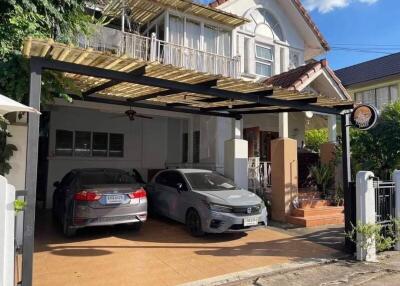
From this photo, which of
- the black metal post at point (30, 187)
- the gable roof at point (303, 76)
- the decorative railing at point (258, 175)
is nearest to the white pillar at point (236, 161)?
the decorative railing at point (258, 175)

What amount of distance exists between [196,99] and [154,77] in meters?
2.75

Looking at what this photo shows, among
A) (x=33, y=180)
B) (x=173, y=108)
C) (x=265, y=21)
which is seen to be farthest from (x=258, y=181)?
(x=33, y=180)

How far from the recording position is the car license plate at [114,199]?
25.6 feet

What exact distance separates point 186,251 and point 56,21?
528 cm

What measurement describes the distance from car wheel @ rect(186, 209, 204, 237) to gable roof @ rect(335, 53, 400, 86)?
20363mm

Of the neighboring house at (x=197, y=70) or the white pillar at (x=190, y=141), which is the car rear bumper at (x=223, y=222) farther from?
the white pillar at (x=190, y=141)

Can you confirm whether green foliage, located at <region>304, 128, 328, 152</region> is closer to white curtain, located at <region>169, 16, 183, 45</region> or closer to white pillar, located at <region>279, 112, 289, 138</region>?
white pillar, located at <region>279, 112, 289, 138</region>

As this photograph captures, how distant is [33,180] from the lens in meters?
4.65

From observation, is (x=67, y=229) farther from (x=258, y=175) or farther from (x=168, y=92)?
(x=258, y=175)

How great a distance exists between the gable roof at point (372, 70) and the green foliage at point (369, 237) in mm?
19217

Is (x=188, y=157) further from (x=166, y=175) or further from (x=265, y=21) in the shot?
(x=265, y=21)

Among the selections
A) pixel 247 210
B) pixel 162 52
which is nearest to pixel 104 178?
pixel 247 210

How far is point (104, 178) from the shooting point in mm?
8578

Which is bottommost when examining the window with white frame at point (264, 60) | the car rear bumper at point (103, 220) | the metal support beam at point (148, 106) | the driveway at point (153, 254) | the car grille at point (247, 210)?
the driveway at point (153, 254)
